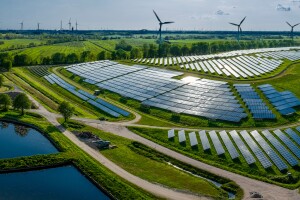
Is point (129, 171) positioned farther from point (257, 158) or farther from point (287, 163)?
point (287, 163)

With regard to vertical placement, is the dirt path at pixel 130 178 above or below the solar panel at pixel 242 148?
below

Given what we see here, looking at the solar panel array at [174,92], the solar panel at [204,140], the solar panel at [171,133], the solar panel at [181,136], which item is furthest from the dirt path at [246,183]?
the solar panel array at [174,92]

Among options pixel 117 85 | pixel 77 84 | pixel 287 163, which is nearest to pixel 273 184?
pixel 287 163

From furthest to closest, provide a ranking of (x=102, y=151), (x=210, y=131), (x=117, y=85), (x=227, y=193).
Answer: (x=117, y=85), (x=210, y=131), (x=102, y=151), (x=227, y=193)

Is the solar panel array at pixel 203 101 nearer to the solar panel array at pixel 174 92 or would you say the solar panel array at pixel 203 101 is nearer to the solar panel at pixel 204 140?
the solar panel array at pixel 174 92

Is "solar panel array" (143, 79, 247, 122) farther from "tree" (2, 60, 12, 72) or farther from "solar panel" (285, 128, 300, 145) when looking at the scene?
"tree" (2, 60, 12, 72)

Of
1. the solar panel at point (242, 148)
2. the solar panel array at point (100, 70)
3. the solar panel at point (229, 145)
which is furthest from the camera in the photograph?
the solar panel array at point (100, 70)

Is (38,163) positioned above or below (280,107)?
below
